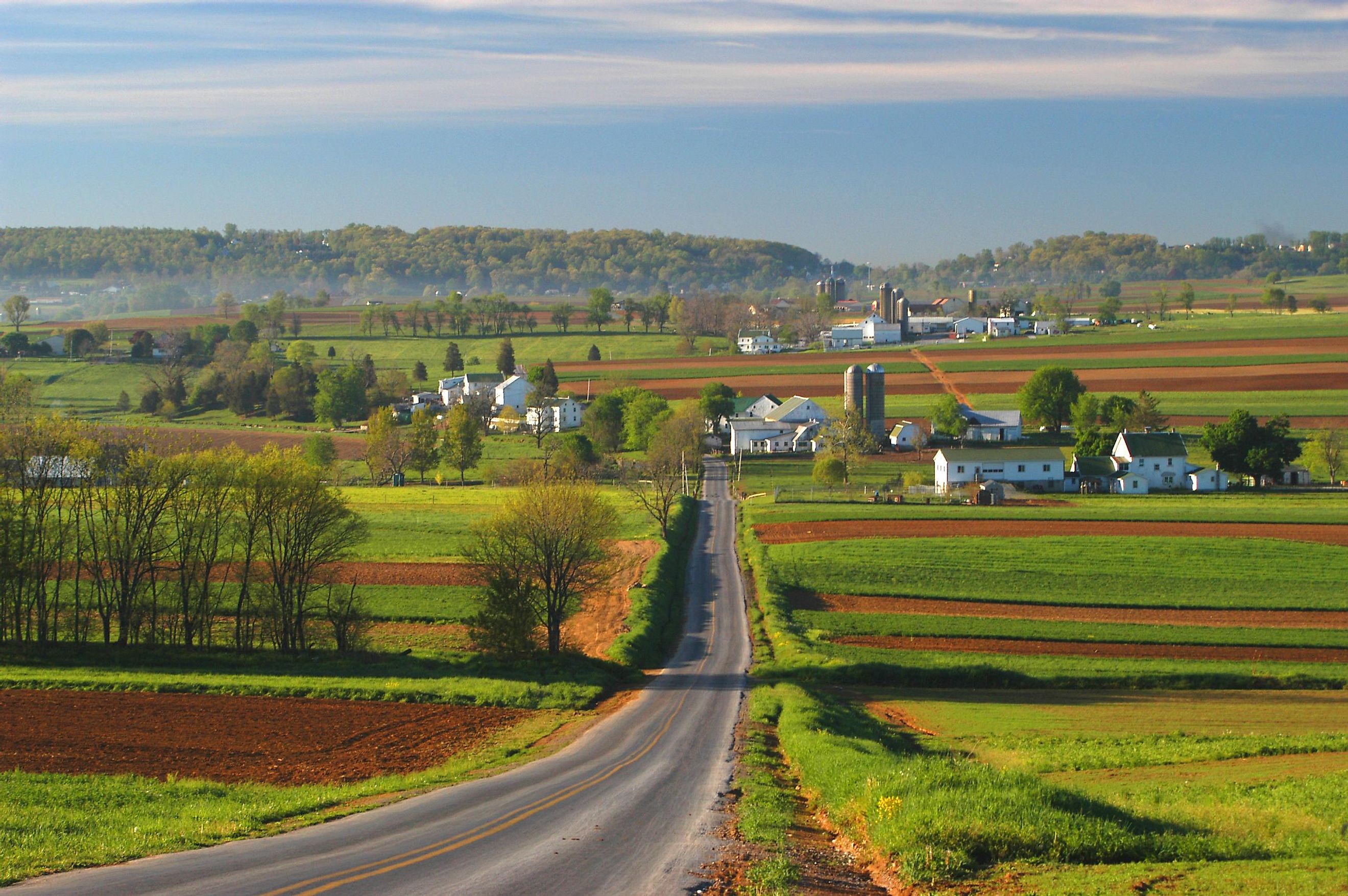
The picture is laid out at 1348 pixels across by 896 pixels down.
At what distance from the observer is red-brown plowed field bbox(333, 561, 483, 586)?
1911 inches

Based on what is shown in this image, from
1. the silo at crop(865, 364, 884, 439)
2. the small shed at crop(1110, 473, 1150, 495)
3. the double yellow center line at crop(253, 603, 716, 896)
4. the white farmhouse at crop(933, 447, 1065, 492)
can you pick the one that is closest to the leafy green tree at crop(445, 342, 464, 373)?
the silo at crop(865, 364, 884, 439)

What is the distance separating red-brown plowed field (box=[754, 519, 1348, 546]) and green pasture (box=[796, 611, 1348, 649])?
53.6 feet

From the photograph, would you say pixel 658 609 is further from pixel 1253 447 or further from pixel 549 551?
pixel 1253 447

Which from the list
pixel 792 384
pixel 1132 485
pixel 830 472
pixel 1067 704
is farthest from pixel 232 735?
pixel 792 384

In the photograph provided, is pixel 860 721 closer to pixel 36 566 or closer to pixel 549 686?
pixel 549 686

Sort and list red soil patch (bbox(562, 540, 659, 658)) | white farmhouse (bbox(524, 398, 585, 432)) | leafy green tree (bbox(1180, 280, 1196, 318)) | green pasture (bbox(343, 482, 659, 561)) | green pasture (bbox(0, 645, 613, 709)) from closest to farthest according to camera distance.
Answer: green pasture (bbox(0, 645, 613, 709))
red soil patch (bbox(562, 540, 659, 658))
green pasture (bbox(343, 482, 659, 561))
white farmhouse (bbox(524, 398, 585, 432))
leafy green tree (bbox(1180, 280, 1196, 318))

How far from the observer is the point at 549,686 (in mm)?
32312

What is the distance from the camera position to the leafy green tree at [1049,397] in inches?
3888

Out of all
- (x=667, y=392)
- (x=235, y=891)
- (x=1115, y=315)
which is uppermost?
(x=1115, y=315)

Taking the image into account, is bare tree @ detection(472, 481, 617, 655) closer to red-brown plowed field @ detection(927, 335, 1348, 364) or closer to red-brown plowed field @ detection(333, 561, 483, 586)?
red-brown plowed field @ detection(333, 561, 483, 586)

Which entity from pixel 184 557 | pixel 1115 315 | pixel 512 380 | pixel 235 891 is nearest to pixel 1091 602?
pixel 184 557

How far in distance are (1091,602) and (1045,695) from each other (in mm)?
14252

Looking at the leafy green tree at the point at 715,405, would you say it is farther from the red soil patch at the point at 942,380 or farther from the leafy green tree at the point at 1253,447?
the leafy green tree at the point at 1253,447

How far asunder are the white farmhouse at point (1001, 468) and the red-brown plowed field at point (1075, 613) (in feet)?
114
